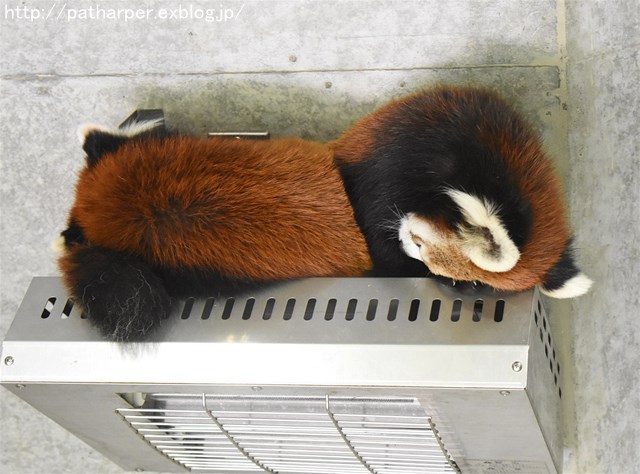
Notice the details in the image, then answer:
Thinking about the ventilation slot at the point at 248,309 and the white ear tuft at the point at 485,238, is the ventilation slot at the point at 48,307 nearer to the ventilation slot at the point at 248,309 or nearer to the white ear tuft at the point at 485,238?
the ventilation slot at the point at 248,309

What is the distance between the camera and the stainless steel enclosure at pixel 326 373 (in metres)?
1.22

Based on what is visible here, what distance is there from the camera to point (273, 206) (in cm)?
132

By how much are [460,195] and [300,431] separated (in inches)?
17.7

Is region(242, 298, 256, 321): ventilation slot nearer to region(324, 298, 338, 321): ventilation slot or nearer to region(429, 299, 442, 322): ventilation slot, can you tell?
region(324, 298, 338, 321): ventilation slot

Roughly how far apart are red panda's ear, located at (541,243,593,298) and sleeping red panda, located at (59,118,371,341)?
278mm

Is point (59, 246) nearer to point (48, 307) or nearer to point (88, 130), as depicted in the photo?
point (48, 307)

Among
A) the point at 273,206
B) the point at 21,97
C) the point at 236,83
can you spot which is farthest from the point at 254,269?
the point at 21,97

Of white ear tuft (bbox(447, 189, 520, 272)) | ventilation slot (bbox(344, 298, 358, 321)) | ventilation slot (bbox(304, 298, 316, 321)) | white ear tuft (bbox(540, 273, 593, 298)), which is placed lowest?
ventilation slot (bbox(304, 298, 316, 321))

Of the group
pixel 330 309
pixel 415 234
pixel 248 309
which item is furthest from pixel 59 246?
pixel 415 234

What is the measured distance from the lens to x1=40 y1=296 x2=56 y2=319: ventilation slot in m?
1.35

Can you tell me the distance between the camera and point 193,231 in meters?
1.30

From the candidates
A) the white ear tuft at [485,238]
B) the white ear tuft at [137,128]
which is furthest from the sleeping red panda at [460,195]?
the white ear tuft at [137,128]

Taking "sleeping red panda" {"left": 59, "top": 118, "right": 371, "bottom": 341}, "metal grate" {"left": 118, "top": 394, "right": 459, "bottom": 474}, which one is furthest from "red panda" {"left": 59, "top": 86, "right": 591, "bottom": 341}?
"metal grate" {"left": 118, "top": 394, "right": 459, "bottom": 474}

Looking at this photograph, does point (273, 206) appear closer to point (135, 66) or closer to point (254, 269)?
point (254, 269)
